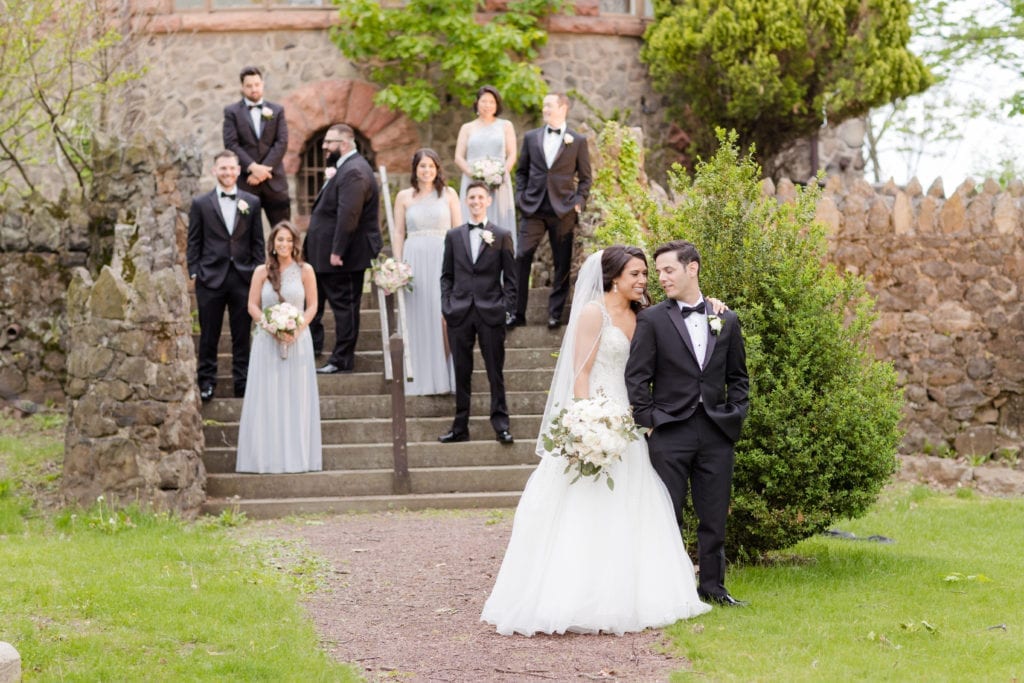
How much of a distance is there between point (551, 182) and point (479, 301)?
5.74ft

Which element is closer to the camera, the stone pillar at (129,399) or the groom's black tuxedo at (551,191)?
the stone pillar at (129,399)

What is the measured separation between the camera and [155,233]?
14031 mm

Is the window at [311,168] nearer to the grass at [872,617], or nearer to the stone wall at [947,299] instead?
the stone wall at [947,299]

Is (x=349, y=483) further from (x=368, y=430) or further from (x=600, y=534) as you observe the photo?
(x=600, y=534)

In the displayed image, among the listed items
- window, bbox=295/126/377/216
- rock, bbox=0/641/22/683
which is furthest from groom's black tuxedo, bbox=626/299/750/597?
window, bbox=295/126/377/216

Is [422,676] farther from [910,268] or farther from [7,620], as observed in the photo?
[910,268]

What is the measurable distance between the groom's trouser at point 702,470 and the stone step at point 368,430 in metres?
4.76

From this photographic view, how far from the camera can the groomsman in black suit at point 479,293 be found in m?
11.9

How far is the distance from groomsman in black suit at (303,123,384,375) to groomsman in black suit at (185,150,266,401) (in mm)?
657

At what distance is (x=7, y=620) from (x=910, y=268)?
988 centimetres

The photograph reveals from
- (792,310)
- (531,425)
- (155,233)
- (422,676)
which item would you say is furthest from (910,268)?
(422,676)

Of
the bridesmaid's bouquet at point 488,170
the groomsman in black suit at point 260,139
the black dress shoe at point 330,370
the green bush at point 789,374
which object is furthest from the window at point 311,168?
the green bush at point 789,374

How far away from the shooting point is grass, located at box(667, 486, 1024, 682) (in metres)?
6.72

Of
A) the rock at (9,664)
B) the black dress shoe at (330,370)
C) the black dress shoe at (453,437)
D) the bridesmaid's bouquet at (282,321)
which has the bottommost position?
the rock at (9,664)
